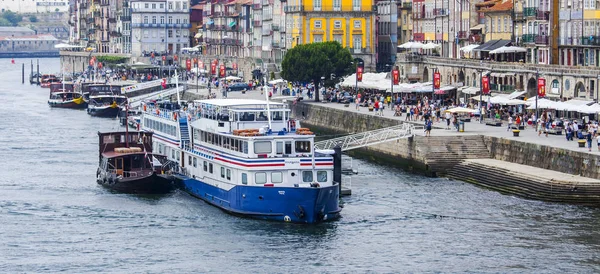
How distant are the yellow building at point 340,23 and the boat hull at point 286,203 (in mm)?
89057

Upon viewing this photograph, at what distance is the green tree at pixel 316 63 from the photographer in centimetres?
14062

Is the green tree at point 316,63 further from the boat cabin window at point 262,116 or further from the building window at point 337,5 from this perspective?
the boat cabin window at point 262,116

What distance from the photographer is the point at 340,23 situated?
16562cm

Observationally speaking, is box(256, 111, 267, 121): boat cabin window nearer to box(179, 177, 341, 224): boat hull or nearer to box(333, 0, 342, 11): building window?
box(179, 177, 341, 224): boat hull

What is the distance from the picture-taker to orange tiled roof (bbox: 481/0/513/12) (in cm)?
13075

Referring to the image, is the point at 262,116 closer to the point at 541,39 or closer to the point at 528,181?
the point at 528,181

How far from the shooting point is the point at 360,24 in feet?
547

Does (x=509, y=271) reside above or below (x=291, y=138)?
below

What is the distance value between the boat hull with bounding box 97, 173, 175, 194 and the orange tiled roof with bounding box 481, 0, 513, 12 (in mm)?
51651

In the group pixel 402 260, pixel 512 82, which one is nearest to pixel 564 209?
pixel 402 260

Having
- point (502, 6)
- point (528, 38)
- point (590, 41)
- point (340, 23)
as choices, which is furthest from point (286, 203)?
point (340, 23)

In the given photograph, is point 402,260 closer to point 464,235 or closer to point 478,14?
point 464,235

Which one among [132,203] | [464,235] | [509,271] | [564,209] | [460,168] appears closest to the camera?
[509,271]

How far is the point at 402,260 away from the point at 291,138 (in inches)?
459
